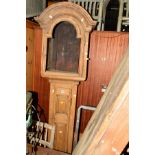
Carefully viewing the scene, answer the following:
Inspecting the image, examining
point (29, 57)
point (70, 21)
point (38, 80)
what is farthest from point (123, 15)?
point (38, 80)

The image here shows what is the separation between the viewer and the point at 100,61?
250 centimetres

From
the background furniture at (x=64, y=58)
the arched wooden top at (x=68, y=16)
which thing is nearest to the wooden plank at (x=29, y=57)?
the background furniture at (x=64, y=58)

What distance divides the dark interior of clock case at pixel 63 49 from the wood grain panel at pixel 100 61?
0.23m

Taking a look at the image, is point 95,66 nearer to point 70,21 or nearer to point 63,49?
point 63,49

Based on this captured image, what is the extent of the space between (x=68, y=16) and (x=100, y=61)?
781 mm

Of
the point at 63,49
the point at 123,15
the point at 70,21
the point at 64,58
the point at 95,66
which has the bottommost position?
the point at 95,66

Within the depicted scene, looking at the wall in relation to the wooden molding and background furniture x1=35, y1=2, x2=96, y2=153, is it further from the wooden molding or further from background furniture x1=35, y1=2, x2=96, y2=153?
the wooden molding

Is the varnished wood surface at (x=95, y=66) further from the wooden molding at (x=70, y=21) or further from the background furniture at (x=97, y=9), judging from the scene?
the wooden molding at (x=70, y=21)

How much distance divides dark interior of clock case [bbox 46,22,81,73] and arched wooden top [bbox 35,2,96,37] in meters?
0.26

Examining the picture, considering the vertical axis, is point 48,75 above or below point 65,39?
below
